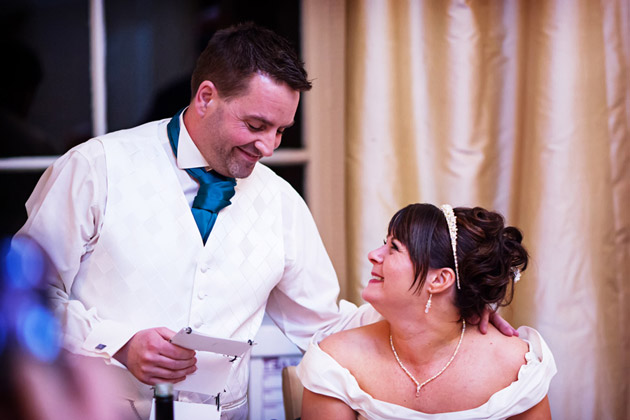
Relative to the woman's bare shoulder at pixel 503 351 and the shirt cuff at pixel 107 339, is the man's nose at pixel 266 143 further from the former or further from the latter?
the woman's bare shoulder at pixel 503 351

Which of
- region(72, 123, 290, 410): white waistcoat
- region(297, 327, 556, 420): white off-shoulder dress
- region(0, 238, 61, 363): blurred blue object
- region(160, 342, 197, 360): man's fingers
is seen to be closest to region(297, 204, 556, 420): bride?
region(297, 327, 556, 420): white off-shoulder dress

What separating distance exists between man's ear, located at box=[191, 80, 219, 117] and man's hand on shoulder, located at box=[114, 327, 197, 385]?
0.58 metres

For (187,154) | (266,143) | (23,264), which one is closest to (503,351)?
(266,143)

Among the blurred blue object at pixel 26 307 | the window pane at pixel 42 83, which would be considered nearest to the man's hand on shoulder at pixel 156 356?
the window pane at pixel 42 83

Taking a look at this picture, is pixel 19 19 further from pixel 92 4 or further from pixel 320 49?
pixel 320 49

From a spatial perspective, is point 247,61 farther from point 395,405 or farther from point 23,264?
point 23,264

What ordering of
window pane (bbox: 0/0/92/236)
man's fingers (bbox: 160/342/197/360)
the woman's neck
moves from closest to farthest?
man's fingers (bbox: 160/342/197/360) → the woman's neck → window pane (bbox: 0/0/92/236)

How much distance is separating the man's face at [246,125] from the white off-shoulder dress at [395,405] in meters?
0.55

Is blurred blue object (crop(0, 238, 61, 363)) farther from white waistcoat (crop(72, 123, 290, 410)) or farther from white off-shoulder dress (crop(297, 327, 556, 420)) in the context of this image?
white off-shoulder dress (crop(297, 327, 556, 420))

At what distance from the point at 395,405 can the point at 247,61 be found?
950 millimetres

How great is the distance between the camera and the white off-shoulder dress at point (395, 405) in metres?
1.79

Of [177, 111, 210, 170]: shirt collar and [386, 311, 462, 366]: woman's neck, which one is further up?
[177, 111, 210, 170]: shirt collar

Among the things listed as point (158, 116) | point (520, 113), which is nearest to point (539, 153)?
point (520, 113)

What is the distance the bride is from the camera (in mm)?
1806
